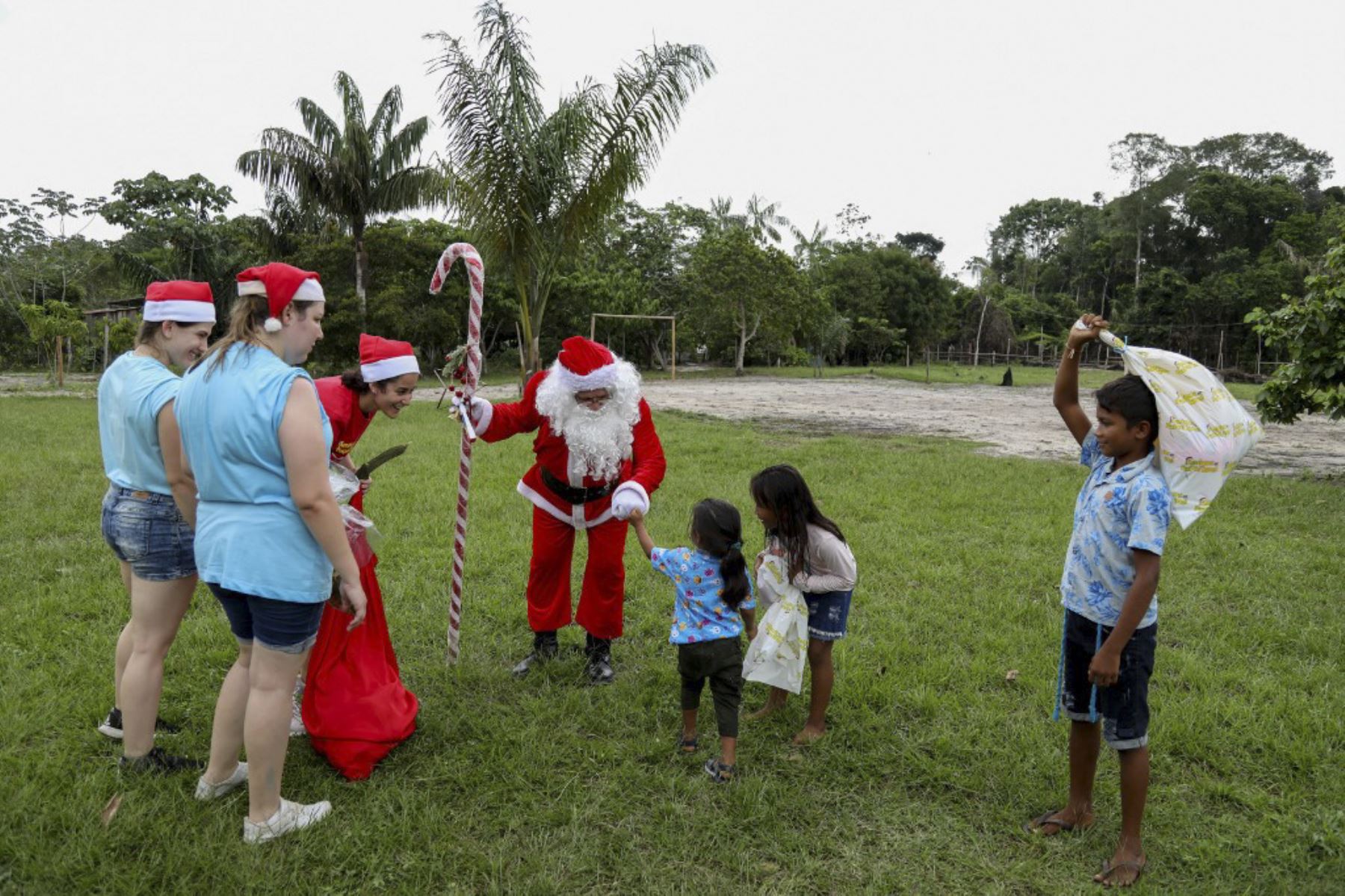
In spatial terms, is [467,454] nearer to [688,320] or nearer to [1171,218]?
[688,320]

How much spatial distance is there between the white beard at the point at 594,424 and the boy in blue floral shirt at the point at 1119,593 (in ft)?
6.88

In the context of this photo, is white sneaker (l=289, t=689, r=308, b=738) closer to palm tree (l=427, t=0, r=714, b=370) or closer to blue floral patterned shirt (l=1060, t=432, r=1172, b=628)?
blue floral patterned shirt (l=1060, t=432, r=1172, b=628)

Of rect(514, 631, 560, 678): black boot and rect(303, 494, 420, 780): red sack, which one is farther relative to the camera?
rect(514, 631, 560, 678): black boot

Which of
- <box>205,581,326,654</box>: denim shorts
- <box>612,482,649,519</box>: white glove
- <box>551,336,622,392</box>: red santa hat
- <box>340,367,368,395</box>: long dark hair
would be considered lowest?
<box>205,581,326,654</box>: denim shorts

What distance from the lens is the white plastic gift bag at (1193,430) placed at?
264 cm

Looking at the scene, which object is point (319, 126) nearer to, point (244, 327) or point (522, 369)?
point (522, 369)

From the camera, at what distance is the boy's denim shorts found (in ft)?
9.23

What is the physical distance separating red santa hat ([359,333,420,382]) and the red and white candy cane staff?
54 centimetres

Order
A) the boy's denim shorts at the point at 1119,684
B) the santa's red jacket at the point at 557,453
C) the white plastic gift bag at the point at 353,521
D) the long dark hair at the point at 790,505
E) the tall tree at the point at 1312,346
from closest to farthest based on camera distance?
1. the boy's denim shorts at the point at 1119,684
2. the white plastic gift bag at the point at 353,521
3. the long dark hair at the point at 790,505
4. the santa's red jacket at the point at 557,453
5. the tall tree at the point at 1312,346

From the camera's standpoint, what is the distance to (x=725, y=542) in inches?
136

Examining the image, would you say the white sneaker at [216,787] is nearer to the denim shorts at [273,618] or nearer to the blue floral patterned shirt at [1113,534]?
the denim shorts at [273,618]

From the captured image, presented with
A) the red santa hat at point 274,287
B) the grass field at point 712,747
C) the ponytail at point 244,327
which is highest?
the red santa hat at point 274,287

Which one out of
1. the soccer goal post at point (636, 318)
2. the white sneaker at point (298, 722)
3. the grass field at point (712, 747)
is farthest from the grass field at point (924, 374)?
the white sneaker at point (298, 722)

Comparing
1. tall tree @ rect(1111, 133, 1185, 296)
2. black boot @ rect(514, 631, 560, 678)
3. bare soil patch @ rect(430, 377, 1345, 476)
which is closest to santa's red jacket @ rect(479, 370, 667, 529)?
black boot @ rect(514, 631, 560, 678)
